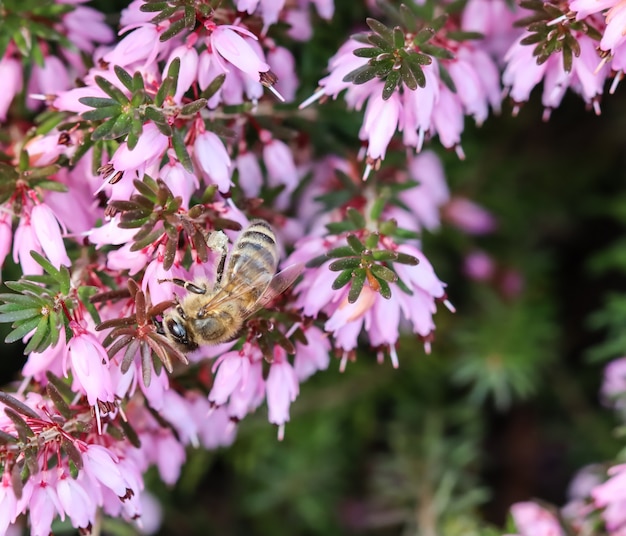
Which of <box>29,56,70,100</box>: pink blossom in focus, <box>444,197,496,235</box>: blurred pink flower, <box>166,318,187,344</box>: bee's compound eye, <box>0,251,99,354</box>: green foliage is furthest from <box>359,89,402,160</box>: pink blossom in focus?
<box>444,197,496,235</box>: blurred pink flower

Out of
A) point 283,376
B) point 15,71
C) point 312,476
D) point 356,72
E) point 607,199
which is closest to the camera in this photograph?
point 356,72

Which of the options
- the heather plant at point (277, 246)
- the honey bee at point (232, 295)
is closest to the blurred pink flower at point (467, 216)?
the heather plant at point (277, 246)

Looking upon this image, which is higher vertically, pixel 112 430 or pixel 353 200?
pixel 353 200

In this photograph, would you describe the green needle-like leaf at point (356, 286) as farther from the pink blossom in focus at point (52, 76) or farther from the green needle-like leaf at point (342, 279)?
the pink blossom in focus at point (52, 76)

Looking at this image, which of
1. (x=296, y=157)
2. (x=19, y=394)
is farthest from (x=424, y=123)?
(x=19, y=394)

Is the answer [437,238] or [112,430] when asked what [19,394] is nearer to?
[112,430]

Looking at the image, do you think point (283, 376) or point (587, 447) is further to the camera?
point (587, 447)
